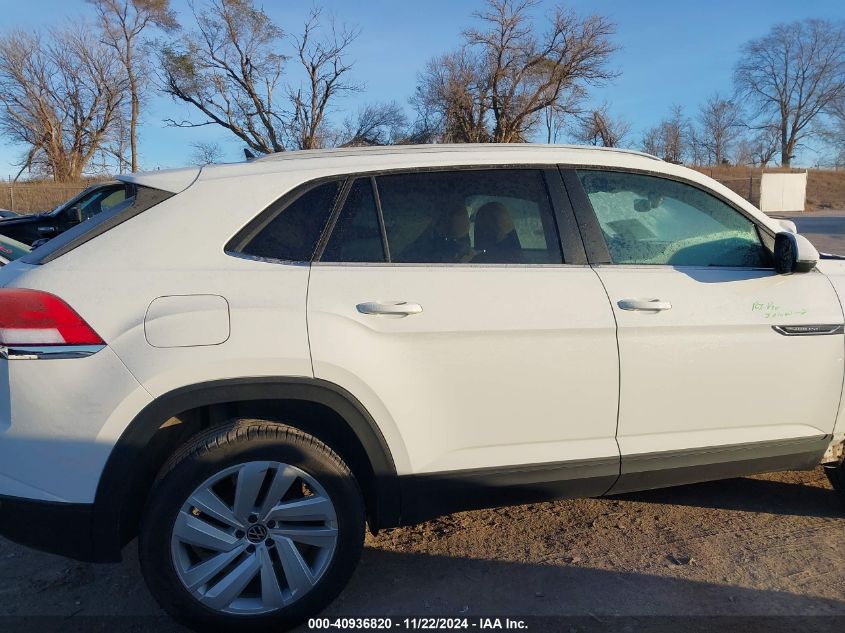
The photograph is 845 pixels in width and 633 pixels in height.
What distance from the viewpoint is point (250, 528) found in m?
2.38

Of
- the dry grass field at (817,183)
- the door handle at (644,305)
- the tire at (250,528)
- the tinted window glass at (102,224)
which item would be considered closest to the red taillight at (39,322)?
the tinted window glass at (102,224)

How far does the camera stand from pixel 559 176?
2879 mm

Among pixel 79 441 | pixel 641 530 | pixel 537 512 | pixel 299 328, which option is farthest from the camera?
pixel 537 512

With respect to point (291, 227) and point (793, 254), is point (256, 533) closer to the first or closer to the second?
point (291, 227)

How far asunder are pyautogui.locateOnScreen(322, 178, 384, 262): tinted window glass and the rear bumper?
50.6 inches

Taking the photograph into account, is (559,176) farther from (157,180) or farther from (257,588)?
(257,588)

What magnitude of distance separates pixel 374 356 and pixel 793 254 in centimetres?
197

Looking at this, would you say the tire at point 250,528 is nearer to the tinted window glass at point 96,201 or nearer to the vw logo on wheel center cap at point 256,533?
the vw logo on wheel center cap at point 256,533

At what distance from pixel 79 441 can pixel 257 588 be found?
864 millimetres

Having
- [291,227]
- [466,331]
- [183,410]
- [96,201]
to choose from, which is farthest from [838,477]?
[96,201]

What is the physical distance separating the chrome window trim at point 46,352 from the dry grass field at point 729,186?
30.7 meters

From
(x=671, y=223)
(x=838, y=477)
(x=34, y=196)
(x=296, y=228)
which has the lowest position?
(x=838, y=477)

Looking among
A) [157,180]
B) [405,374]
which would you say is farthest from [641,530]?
[157,180]

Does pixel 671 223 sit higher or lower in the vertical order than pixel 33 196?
lower
